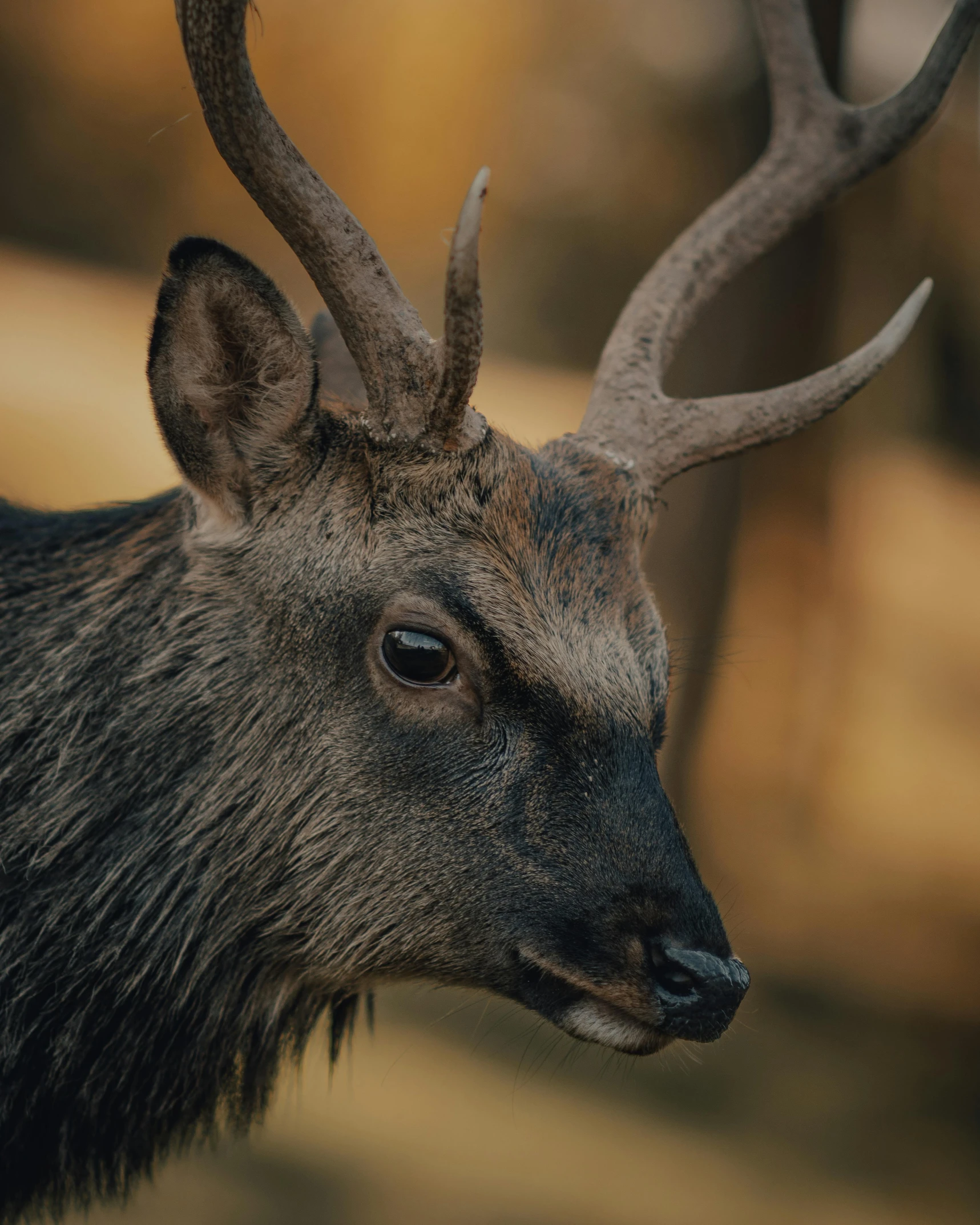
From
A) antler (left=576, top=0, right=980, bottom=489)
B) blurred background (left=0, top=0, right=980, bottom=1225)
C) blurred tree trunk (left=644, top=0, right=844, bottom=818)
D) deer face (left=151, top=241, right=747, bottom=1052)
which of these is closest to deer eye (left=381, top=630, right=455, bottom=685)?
deer face (left=151, top=241, right=747, bottom=1052)

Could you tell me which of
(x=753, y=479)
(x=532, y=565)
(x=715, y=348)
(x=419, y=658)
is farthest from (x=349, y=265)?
(x=753, y=479)

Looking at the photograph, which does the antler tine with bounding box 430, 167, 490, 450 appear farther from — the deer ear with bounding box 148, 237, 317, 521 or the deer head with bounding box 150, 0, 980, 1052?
the deer ear with bounding box 148, 237, 317, 521

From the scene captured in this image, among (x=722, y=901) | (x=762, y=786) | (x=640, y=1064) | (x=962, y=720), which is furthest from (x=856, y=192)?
(x=640, y=1064)

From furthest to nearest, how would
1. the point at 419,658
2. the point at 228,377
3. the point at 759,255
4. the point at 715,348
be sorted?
the point at 715,348 → the point at 759,255 → the point at 228,377 → the point at 419,658

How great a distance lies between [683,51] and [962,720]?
217 inches

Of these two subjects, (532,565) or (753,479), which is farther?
(753,479)

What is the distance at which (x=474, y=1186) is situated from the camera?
5.79m

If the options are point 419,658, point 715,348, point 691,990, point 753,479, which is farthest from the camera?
point 753,479

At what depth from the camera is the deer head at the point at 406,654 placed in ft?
8.89

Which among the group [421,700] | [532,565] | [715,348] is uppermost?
[715,348]

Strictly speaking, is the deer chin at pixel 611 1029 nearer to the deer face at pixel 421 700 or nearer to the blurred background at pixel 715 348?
the deer face at pixel 421 700

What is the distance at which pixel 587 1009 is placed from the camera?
2.72 meters

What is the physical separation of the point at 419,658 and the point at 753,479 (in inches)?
247

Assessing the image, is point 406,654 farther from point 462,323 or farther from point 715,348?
point 715,348
